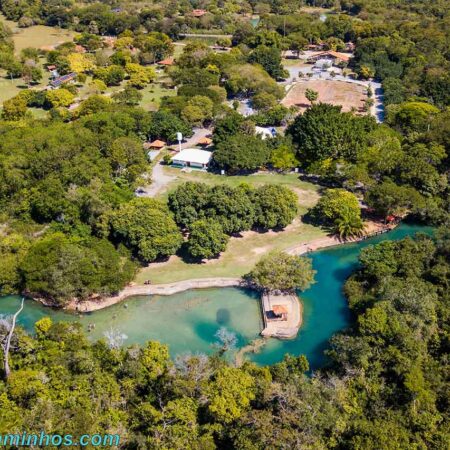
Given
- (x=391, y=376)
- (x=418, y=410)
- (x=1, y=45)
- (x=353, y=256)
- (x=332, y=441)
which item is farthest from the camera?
(x=1, y=45)

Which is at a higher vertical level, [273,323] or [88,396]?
[88,396]

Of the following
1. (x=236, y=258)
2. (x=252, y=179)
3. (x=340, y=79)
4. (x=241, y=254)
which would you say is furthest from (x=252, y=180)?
(x=340, y=79)

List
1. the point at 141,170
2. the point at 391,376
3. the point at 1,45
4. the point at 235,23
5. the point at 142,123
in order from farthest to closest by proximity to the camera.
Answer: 1. the point at 235,23
2. the point at 1,45
3. the point at 142,123
4. the point at 141,170
5. the point at 391,376

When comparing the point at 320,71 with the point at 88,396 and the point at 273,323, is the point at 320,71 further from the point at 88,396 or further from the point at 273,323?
the point at 88,396

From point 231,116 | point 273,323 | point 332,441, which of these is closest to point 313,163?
point 231,116

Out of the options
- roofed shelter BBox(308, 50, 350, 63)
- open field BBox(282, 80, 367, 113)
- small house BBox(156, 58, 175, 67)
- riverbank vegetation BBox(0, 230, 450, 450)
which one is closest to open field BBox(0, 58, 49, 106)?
small house BBox(156, 58, 175, 67)

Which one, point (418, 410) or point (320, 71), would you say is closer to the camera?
point (418, 410)
